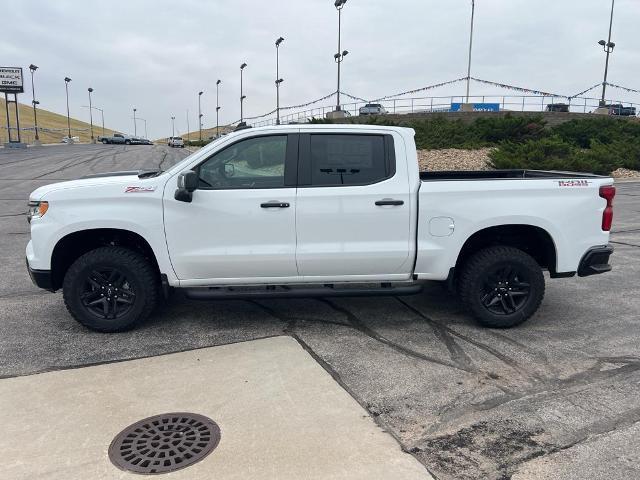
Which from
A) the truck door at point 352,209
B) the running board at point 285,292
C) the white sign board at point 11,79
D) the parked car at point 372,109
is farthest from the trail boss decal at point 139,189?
the white sign board at point 11,79

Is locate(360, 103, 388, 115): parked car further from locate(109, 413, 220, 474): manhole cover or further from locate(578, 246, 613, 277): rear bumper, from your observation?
locate(109, 413, 220, 474): manhole cover

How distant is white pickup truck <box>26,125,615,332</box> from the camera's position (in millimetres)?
4785

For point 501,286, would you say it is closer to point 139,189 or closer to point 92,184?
point 139,189

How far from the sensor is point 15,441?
3227 millimetres

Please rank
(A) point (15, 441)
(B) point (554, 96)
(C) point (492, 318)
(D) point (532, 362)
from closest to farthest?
(A) point (15, 441)
(D) point (532, 362)
(C) point (492, 318)
(B) point (554, 96)

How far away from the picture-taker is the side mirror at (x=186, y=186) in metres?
4.57

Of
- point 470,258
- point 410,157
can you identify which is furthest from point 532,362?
point 410,157

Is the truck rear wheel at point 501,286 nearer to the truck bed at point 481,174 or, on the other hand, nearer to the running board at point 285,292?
the running board at point 285,292

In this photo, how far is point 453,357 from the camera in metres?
4.52

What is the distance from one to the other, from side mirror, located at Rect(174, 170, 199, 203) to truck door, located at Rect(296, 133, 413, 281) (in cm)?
93

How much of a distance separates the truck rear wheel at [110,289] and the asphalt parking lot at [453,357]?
6.9 inches

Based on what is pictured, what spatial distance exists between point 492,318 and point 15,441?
4.01 meters

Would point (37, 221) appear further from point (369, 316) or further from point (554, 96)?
point (554, 96)

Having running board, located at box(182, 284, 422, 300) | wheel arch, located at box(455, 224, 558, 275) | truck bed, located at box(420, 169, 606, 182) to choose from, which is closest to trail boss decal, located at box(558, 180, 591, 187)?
truck bed, located at box(420, 169, 606, 182)
